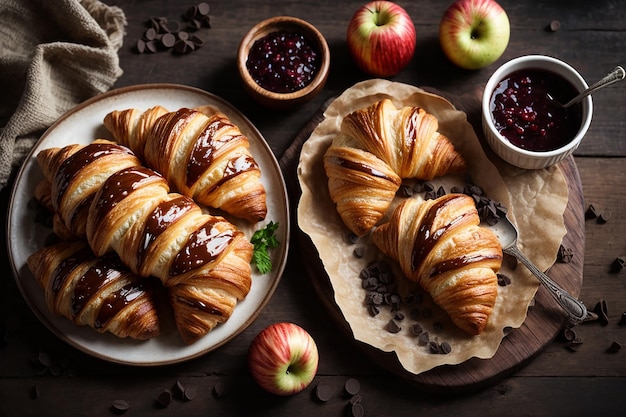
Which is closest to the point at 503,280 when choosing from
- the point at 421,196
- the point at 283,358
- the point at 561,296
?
the point at 561,296

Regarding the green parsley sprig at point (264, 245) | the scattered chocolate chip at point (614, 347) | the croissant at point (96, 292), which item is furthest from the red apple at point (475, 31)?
the croissant at point (96, 292)

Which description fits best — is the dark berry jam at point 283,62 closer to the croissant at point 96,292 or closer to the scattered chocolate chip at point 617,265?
the croissant at point 96,292

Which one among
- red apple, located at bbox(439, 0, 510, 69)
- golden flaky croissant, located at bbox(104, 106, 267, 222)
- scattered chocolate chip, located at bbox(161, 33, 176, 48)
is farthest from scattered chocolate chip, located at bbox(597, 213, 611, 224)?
scattered chocolate chip, located at bbox(161, 33, 176, 48)

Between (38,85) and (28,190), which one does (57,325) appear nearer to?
(28,190)

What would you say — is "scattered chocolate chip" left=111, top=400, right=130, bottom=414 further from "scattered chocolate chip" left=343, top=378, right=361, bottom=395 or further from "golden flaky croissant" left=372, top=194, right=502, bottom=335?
"golden flaky croissant" left=372, top=194, right=502, bottom=335

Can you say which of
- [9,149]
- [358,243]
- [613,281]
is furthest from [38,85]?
[613,281]

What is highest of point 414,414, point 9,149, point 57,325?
point 9,149
